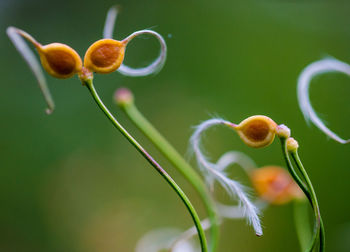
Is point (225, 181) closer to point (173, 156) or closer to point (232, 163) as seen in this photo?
point (173, 156)

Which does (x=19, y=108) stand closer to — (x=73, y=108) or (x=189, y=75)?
(x=73, y=108)

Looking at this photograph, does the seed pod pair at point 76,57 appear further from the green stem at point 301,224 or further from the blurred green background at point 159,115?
the blurred green background at point 159,115

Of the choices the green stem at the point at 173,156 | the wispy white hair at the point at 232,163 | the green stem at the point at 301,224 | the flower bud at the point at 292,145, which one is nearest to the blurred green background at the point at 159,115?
the wispy white hair at the point at 232,163

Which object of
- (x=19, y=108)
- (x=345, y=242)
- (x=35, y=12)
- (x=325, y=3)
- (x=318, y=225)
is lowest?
(x=345, y=242)

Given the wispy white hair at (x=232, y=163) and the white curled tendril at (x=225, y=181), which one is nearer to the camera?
the white curled tendril at (x=225, y=181)

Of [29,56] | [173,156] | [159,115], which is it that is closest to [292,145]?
[173,156]

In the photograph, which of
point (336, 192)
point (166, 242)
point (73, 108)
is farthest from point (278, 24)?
point (166, 242)
